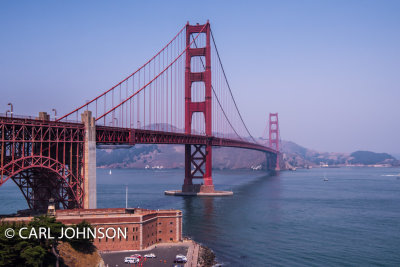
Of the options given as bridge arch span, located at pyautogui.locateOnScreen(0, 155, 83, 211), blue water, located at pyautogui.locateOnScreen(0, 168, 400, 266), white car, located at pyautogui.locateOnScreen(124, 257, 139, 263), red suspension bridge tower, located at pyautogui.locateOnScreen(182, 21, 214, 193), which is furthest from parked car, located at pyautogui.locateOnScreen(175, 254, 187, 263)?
red suspension bridge tower, located at pyautogui.locateOnScreen(182, 21, 214, 193)

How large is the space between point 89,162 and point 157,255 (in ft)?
46.9

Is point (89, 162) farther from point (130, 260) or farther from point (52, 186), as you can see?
point (130, 260)

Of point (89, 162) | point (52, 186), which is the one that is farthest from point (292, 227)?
point (52, 186)

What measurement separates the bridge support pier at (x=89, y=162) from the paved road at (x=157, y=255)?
10104mm

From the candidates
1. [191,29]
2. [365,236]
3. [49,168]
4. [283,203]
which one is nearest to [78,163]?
[49,168]

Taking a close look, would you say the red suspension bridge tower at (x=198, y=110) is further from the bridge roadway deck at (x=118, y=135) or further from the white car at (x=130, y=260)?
the white car at (x=130, y=260)

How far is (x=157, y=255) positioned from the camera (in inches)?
1754

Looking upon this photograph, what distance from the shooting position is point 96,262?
130 ft

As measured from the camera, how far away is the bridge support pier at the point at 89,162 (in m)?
52.5

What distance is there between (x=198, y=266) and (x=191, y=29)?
74298 mm

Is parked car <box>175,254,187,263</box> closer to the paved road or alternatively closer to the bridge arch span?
the paved road

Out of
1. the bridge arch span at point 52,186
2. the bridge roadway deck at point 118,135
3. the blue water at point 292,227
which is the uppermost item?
the bridge roadway deck at point 118,135

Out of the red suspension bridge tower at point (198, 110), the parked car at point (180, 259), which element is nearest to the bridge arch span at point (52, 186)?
the parked car at point (180, 259)

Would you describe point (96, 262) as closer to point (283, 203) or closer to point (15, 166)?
point (15, 166)
